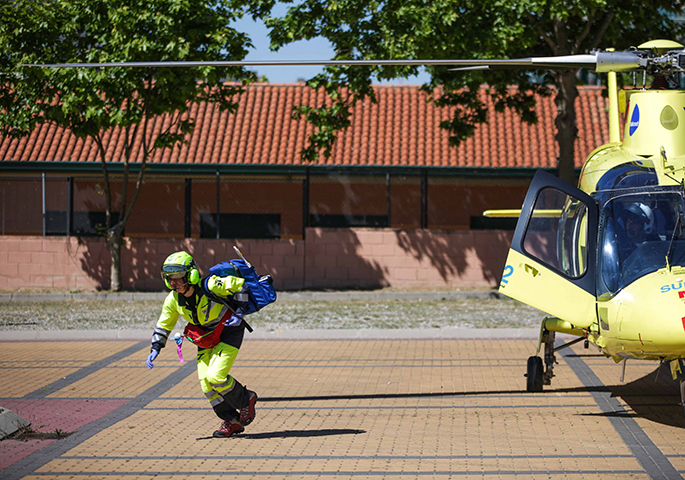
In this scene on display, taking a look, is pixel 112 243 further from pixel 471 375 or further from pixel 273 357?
pixel 471 375

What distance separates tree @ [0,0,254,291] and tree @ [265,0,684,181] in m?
1.85

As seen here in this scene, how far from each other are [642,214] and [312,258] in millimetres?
14197

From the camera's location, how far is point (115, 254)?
2012 centimetres

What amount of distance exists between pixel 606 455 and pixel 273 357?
20.0 feet

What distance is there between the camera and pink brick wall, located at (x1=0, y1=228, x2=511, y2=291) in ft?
68.7

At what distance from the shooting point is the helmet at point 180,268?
7066 millimetres

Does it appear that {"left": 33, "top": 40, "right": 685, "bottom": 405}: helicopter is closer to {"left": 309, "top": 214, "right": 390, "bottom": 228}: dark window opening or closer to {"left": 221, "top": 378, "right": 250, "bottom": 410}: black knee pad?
{"left": 221, "top": 378, "right": 250, "bottom": 410}: black knee pad

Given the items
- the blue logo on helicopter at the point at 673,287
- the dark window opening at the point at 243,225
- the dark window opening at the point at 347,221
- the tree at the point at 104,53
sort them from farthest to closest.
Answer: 1. the dark window opening at the point at 243,225
2. the dark window opening at the point at 347,221
3. the tree at the point at 104,53
4. the blue logo on helicopter at the point at 673,287

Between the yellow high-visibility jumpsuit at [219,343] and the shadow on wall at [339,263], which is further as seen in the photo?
the shadow on wall at [339,263]

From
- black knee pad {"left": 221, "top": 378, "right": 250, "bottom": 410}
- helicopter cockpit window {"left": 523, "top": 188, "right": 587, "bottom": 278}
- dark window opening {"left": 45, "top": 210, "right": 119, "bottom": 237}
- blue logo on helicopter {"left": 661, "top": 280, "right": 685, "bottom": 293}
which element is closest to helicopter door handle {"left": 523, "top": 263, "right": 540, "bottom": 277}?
helicopter cockpit window {"left": 523, "top": 188, "right": 587, "bottom": 278}

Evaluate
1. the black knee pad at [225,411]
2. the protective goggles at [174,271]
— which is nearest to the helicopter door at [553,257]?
the black knee pad at [225,411]

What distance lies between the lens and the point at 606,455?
664 cm

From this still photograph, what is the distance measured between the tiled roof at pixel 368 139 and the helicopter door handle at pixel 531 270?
14.4 metres

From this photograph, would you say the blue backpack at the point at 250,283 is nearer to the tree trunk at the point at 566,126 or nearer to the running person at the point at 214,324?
the running person at the point at 214,324
